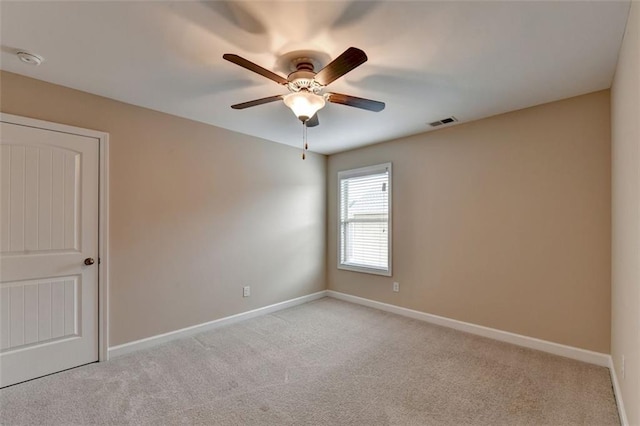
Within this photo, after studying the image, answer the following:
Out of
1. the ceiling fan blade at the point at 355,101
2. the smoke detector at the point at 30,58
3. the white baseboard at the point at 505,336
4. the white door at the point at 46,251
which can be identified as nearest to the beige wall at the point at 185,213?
the white door at the point at 46,251

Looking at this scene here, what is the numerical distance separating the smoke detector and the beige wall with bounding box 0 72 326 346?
35 centimetres

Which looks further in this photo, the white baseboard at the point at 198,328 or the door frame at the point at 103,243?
the white baseboard at the point at 198,328

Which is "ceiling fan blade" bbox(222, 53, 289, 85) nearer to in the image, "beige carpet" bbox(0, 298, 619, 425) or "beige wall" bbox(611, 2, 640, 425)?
"beige wall" bbox(611, 2, 640, 425)

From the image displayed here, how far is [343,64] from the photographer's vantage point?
1.72 metres

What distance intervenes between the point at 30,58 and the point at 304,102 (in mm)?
1970

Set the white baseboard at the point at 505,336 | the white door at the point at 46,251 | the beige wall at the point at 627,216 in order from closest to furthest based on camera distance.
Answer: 1. the beige wall at the point at 627,216
2. the white door at the point at 46,251
3. the white baseboard at the point at 505,336

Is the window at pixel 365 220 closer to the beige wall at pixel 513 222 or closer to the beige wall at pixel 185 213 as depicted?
the beige wall at pixel 513 222

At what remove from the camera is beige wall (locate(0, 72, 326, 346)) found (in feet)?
9.37

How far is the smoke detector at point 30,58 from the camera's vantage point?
210 centimetres

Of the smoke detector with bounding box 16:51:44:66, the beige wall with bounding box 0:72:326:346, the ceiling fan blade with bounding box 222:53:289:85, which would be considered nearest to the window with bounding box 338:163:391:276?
the beige wall with bounding box 0:72:326:346

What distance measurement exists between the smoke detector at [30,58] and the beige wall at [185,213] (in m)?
0.35

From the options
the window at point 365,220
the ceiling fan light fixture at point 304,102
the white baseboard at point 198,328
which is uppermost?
the ceiling fan light fixture at point 304,102

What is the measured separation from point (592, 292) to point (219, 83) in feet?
12.2

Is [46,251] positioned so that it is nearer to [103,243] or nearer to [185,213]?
[103,243]
